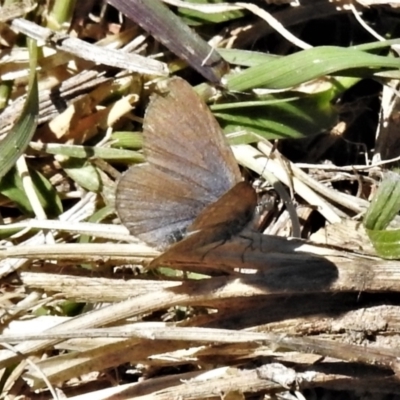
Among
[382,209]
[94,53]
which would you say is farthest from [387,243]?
[94,53]

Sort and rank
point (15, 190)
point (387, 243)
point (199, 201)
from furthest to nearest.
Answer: point (15, 190), point (387, 243), point (199, 201)

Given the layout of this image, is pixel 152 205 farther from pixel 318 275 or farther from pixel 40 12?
pixel 40 12

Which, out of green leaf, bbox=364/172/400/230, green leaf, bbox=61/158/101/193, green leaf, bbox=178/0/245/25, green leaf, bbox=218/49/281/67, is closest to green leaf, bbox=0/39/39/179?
green leaf, bbox=61/158/101/193

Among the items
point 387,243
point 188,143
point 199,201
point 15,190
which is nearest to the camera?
point 188,143

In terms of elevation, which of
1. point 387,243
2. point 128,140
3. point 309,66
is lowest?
point 387,243

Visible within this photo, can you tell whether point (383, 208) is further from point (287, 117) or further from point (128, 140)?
point (128, 140)

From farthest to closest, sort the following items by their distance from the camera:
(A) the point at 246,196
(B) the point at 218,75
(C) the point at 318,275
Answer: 1. (B) the point at 218,75
2. (C) the point at 318,275
3. (A) the point at 246,196

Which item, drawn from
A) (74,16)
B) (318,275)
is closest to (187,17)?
(74,16)
